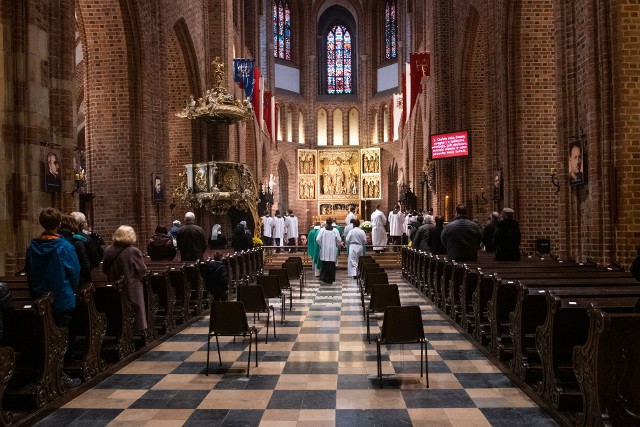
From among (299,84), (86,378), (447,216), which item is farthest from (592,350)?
(299,84)

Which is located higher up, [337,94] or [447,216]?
[337,94]

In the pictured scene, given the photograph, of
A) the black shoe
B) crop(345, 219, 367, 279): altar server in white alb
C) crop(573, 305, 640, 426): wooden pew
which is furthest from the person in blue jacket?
crop(345, 219, 367, 279): altar server in white alb

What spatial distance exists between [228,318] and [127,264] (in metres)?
1.54

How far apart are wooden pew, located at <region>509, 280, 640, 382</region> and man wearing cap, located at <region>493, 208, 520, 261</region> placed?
3.45 m

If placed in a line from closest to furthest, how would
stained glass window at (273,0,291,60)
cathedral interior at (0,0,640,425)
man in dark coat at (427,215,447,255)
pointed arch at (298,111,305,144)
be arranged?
cathedral interior at (0,0,640,425) → man in dark coat at (427,215,447,255) → stained glass window at (273,0,291,60) → pointed arch at (298,111,305,144)

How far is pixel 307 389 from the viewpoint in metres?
6.36

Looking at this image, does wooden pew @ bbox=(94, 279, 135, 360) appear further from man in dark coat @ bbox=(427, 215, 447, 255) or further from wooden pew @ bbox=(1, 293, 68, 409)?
man in dark coat @ bbox=(427, 215, 447, 255)

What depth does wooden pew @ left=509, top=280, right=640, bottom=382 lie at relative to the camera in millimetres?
6082

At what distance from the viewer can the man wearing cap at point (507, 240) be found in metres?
10.1

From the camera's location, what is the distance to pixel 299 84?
143 feet

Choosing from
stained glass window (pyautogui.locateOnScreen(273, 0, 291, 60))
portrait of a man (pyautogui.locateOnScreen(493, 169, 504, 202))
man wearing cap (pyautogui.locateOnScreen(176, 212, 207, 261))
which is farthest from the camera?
stained glass window (pyautogui.locateOnScreen(273, 0, 291, 60))

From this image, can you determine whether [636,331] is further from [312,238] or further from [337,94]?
[337,94]

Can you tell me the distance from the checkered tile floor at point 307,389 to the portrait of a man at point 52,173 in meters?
3.16

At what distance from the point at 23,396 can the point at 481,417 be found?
155 inches
